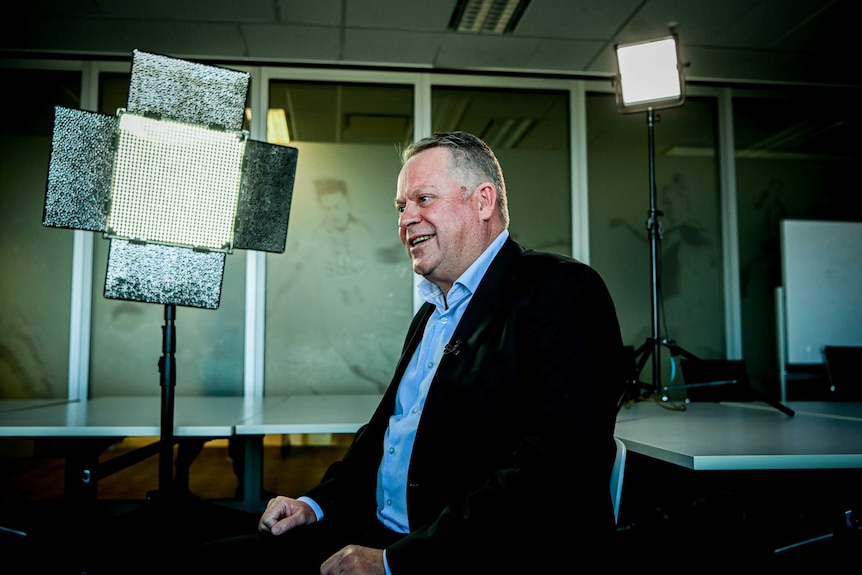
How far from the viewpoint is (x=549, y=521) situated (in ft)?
3.42

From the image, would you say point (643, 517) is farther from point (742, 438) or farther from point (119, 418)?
point (119, 418)

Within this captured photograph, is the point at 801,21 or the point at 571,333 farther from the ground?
the point at 801,21

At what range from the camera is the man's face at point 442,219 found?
1.36 m

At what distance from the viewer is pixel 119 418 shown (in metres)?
2.06

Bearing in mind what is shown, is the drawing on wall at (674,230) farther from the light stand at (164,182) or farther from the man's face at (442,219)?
the light stand at (164,182)

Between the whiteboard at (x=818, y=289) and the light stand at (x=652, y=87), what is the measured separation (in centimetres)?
127

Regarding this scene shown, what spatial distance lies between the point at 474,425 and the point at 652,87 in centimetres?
244

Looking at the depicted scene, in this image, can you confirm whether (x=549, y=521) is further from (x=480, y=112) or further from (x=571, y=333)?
(x=480, y=112)

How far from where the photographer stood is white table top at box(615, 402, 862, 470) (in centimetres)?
132

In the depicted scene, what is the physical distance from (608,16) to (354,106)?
170 cm

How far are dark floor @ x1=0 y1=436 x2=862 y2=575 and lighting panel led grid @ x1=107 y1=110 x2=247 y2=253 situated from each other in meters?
0.62

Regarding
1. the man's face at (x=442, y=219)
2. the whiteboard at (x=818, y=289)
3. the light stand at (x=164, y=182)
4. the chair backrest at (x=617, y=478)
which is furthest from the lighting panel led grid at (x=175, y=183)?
the whiteboard at (x=818, y=289)

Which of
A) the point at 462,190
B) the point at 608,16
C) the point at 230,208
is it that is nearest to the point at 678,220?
the point at 608,16

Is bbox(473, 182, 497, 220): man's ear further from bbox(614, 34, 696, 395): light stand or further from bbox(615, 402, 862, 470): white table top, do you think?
bbox(614, 34, 696, 395): light stand
